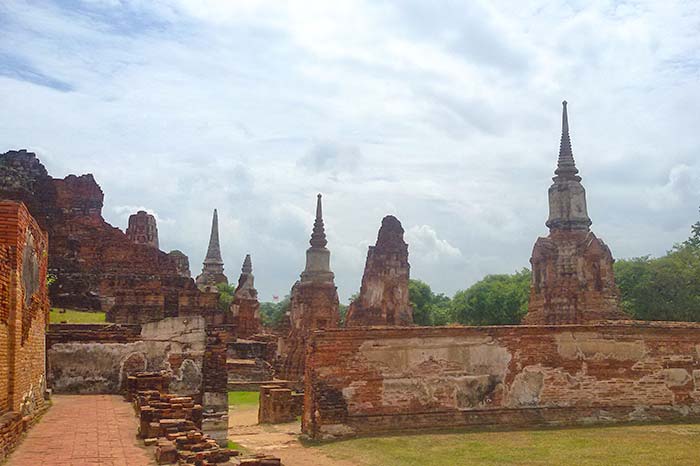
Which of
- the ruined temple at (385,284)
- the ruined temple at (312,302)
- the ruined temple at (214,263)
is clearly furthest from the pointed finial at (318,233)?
the ruined temple at (214,263)

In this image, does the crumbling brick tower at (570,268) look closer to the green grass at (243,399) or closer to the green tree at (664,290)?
the green grass at (243,399)

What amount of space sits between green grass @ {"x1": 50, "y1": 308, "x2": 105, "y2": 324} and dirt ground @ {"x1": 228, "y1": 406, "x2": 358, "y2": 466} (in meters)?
5.72

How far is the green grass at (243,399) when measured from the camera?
66.8 ft

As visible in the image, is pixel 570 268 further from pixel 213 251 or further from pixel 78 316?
pixel 213 251

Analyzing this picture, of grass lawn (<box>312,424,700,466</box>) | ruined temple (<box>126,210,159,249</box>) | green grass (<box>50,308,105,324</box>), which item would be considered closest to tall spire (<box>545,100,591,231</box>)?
grass lawn (<box>312,424,700,466</box>)

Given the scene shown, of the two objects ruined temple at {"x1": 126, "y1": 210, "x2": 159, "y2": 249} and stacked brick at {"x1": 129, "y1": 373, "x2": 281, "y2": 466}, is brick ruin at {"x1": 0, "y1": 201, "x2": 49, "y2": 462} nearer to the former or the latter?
stacked brick at {"x1": 129, "y1": 373, "x2": 281, "y2": 466}

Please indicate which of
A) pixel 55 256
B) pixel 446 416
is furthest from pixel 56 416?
pixel 55 256

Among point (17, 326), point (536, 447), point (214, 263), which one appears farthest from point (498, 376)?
point (214, 263)

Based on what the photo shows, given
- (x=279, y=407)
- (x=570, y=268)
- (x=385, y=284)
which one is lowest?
(x=279, y=407)

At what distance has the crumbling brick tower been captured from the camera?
19969 mm

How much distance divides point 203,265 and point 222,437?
43107 mm

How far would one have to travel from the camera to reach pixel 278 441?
12227mm

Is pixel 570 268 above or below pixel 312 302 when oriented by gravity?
above

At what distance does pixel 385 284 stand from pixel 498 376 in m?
8.67
